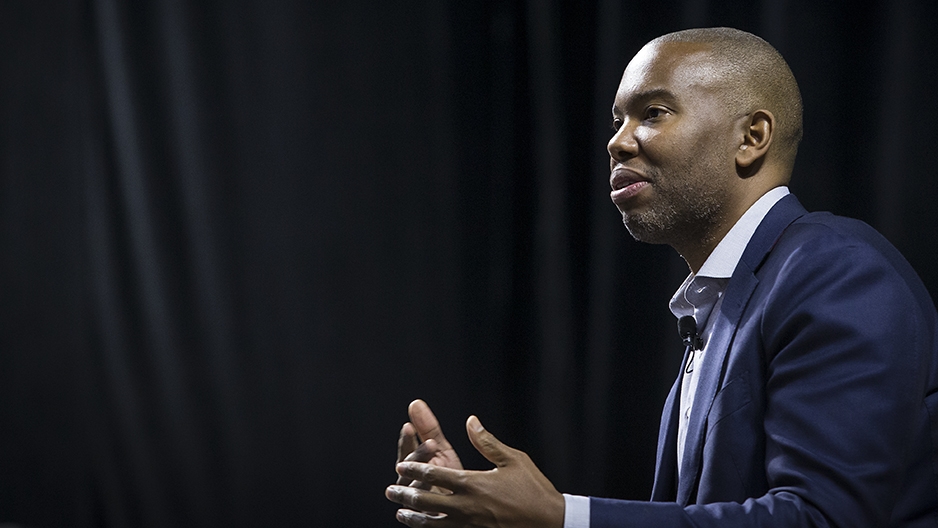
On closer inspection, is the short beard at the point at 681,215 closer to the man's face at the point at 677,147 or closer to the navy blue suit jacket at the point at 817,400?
the man's face at the point at 677,147

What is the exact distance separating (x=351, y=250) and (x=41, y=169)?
1.02 metres

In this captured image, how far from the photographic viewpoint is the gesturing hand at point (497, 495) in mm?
972

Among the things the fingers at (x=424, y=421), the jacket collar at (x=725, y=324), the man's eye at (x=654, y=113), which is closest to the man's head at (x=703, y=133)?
the man's eye at (x=654, y=113)

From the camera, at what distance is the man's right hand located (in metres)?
1.29

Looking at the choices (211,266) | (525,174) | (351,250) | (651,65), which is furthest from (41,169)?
(651,65)

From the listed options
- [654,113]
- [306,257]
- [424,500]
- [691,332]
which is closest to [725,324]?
[691,332]

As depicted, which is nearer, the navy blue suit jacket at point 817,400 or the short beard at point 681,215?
the navy blue suit jacket at point 817,400

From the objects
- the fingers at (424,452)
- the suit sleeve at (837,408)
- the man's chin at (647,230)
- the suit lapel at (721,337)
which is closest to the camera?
the suit sleeve at (837,408)

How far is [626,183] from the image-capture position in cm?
140

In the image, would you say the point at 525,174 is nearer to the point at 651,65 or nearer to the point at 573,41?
the point at 573,41

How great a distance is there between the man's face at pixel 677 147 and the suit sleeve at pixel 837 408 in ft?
1.01

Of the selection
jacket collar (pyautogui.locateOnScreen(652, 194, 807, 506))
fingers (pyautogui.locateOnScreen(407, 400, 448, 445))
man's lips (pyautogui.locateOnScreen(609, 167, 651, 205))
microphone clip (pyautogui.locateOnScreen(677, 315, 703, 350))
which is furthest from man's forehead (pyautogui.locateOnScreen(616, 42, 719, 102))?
fingers (pyautogui.locateOnScreen(407, 400, 448, 445))

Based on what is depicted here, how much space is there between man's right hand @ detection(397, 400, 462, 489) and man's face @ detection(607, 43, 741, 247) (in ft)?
1.53

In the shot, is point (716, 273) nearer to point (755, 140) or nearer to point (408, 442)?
point (755, 140)
